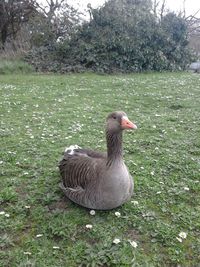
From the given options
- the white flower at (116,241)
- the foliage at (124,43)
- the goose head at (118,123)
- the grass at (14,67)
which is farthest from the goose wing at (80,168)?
the foliage at (124,43)

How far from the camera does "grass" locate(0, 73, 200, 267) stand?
3.32 m

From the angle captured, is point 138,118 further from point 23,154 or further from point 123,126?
point 123,126

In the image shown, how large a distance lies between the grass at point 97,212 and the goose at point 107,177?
22 centimetres

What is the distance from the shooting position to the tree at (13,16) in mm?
22516

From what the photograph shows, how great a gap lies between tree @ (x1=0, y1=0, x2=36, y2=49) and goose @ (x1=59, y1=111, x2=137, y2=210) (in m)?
20.8

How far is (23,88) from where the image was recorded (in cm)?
1262

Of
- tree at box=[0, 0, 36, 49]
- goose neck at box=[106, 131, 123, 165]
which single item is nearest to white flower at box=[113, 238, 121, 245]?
goose neck at box=[106, 131, 123, 165]

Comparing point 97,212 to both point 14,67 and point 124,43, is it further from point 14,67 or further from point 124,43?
point 124,43

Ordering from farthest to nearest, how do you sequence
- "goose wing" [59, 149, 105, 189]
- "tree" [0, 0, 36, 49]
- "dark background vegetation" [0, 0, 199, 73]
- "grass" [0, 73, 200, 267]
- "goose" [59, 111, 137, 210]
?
"tree" [0, 0, 36, 49] < "dark background vegetation" [0, 0, 199, 73] < "goose wing" [59, 149, 105, 189] < "goose" [59, 111, 137, 210] < "grass" [0, 73, 200, 267]

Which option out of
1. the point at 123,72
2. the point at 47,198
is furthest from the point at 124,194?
the point at 123,72

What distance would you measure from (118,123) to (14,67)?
14.6m

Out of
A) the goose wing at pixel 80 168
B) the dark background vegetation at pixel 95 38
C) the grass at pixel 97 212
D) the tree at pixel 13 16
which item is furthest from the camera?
the tree at pixel 13 16

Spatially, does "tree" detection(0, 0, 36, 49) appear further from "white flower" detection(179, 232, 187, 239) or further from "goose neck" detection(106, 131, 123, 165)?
"white flower" detection(179, 232, 187, 239)

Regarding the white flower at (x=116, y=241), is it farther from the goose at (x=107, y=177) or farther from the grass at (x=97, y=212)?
the goose at (x=107, y=177)
